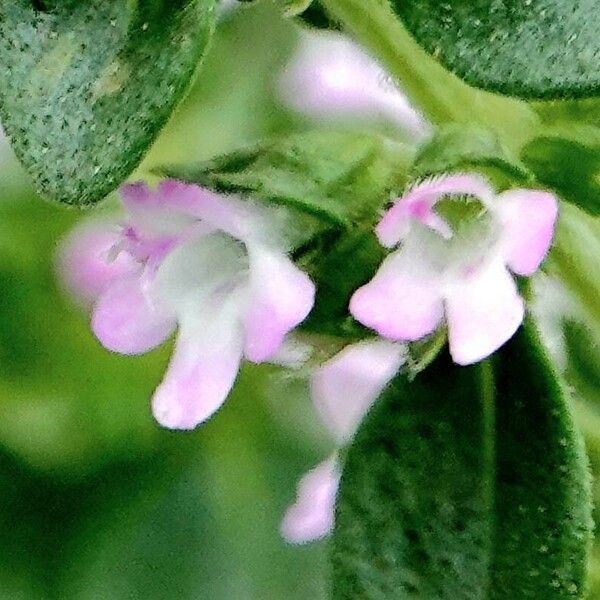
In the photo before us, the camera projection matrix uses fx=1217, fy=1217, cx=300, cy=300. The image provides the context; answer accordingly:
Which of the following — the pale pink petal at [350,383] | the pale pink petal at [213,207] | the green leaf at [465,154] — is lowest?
the pale pink petal at [350,383]

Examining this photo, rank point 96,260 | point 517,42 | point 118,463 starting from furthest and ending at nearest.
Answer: point 118,463, point 96,260, point 517,42

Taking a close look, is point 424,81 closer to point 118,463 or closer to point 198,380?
point 198,380

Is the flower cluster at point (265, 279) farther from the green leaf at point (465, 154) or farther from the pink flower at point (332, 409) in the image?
the pink flower at point (332, 409)

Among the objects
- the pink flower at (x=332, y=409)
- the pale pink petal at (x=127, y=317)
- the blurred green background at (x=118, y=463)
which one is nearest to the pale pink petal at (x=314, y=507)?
the pink flower at (x=332, y=409)

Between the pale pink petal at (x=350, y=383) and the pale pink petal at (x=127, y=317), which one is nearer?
the pale pink petal at (x=127, y=317)

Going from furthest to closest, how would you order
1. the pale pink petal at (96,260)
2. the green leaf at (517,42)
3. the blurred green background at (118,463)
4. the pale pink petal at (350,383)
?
the blurred green background at (118,463) → the pale pink petal at (350,383) → the pale pink petal at (96,260) → the green leaf at (517,42)

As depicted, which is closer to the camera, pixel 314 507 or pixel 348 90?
pixel 314 507

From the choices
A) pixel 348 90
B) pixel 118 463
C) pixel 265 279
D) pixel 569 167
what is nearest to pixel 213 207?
pixel 265 279
